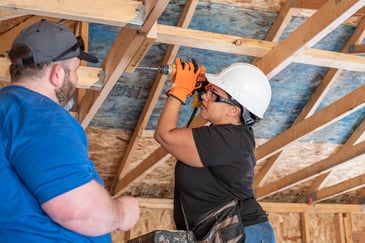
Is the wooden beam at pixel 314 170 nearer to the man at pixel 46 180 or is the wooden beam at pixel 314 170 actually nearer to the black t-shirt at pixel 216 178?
the black t-shirt at pixel 216 178

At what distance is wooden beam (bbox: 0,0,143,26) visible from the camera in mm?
2418

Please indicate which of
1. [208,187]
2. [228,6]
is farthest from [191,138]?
[228,6]

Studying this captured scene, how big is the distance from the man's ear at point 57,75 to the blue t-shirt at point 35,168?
0.49ft

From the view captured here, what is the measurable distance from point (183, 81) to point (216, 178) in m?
0.45

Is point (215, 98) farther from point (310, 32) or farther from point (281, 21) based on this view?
point (281, 21)

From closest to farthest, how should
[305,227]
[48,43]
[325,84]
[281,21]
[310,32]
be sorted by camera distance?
[48,43], [310,32], [281,21], [325,84], [305,227]

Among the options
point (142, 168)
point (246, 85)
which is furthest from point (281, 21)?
point (246, 85)

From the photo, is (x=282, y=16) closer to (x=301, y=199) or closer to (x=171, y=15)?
(x=171, y=15)

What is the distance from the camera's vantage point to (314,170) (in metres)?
5.36

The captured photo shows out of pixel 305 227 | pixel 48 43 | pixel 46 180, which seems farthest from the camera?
pixel 305 227

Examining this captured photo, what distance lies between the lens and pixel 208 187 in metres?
2.18

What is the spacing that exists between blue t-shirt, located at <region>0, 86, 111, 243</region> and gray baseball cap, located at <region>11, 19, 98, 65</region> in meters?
0.17

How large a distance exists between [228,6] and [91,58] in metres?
2.70

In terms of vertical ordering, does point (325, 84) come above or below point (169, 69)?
below
